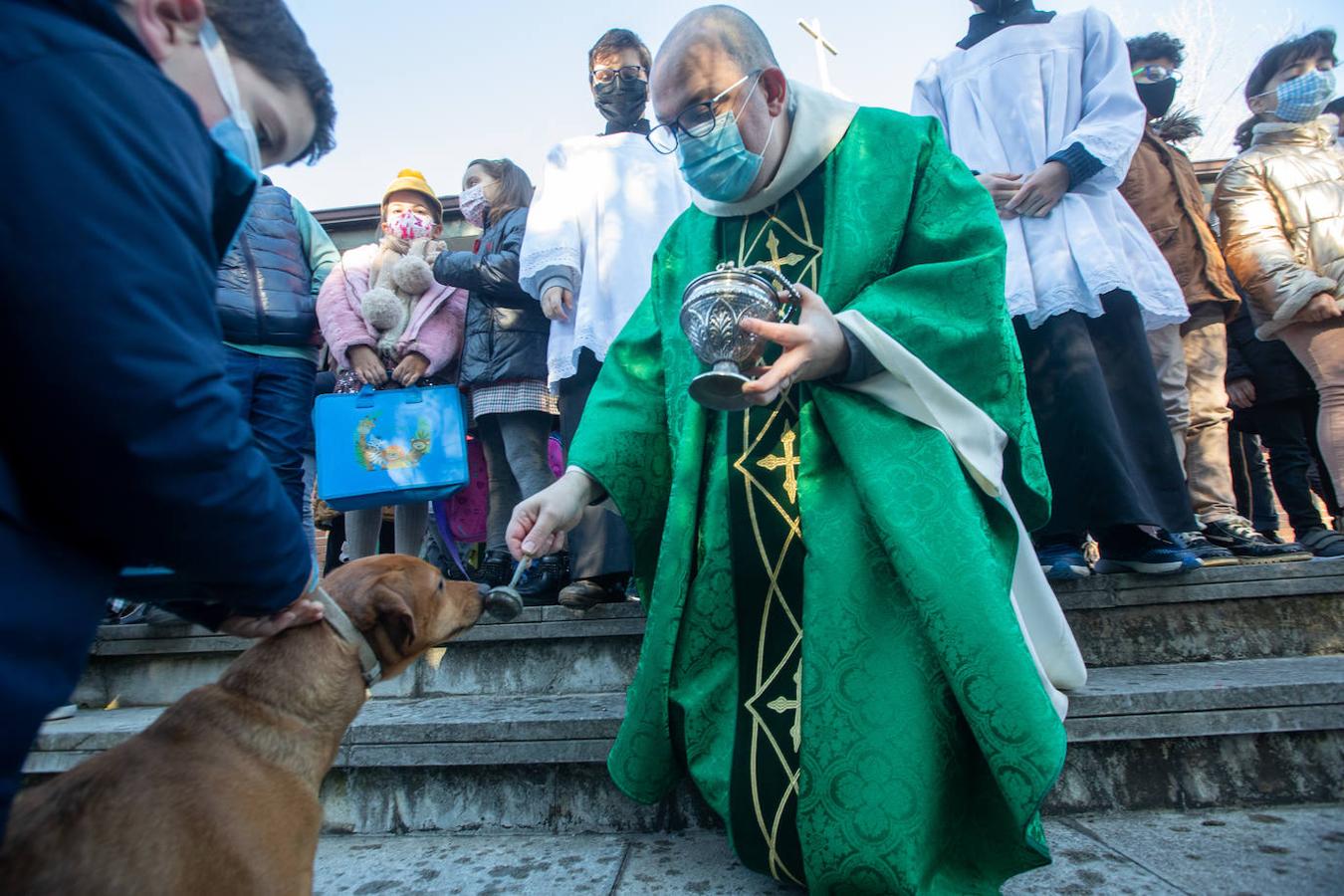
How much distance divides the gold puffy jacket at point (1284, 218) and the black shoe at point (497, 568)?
3864mm

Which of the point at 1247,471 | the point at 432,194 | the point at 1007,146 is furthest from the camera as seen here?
the point at 1247,471

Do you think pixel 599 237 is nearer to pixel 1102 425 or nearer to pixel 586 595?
pixel 586 595

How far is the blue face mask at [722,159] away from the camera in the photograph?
2275mm

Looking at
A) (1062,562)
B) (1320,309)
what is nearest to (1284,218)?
(1320,309)

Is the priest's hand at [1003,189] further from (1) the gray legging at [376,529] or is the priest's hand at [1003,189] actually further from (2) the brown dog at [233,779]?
(1) the gray legging at [376,529]

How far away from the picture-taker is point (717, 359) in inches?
76.0

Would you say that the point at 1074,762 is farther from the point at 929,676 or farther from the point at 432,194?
the point at 432,194

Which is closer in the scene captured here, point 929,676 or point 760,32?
point 929,676

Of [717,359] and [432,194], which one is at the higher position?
[432,194]

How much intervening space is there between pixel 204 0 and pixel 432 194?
12.7 ft

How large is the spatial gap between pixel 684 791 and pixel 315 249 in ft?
11.0

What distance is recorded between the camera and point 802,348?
1.85 metres

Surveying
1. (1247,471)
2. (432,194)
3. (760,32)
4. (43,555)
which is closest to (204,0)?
(43,555)

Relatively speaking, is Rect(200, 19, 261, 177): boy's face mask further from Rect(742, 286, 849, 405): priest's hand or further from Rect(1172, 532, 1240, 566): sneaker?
Rect(1172, 532, 1240, 566): sneaker
